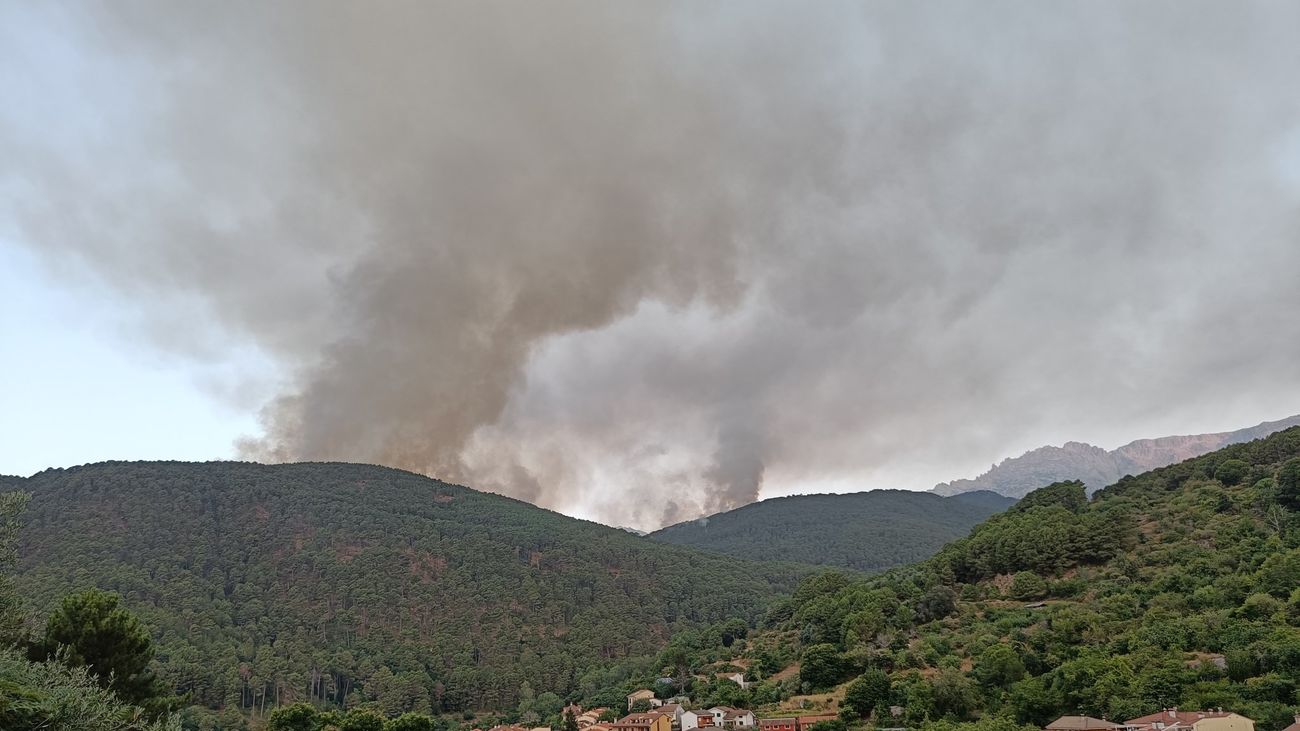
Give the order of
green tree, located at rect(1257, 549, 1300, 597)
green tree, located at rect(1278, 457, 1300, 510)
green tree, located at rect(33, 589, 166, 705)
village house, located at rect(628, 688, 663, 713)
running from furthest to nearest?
village house, located at rect(628, 688, 663, 713), green tree, located at rect(1278, 457, 1300, 510), green tree, located at rect(1257, 549, 1300, 597), green tree, located at rect(33, 589, 166, 705)

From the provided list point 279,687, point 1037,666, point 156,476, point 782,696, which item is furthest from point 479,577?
point 1037,666

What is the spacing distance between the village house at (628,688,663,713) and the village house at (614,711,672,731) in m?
7.38

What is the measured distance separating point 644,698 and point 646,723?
14.4m

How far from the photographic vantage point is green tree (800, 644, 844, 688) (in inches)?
2459

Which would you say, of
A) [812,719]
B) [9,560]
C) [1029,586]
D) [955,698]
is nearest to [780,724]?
[812,719]

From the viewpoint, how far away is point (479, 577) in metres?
137

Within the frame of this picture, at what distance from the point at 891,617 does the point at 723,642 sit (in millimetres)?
30598

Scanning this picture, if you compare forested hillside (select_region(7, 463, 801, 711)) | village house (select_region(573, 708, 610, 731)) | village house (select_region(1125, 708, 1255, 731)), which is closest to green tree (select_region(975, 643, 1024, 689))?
village house (select_region(1125, 708, 1255, 731))

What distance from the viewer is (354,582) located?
416 feet

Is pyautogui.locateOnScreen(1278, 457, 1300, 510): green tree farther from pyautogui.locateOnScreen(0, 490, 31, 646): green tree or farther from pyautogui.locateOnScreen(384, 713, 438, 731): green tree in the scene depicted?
pyautogui.locateOnScreen(0, 490, 31, 646): green tree

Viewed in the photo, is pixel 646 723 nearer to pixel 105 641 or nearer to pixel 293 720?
pixel 293 720

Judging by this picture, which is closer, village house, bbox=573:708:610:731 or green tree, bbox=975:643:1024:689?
green tree, bbox=975:643:1024:689

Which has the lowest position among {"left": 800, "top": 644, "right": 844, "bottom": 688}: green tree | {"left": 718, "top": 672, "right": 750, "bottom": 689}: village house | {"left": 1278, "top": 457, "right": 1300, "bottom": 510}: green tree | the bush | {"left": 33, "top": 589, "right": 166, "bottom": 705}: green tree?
{"left": 718, "top": 672, "right": 750, "bottom": 689}: village house

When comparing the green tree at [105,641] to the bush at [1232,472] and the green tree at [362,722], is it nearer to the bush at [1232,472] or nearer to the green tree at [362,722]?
the green tree at [362,722]
